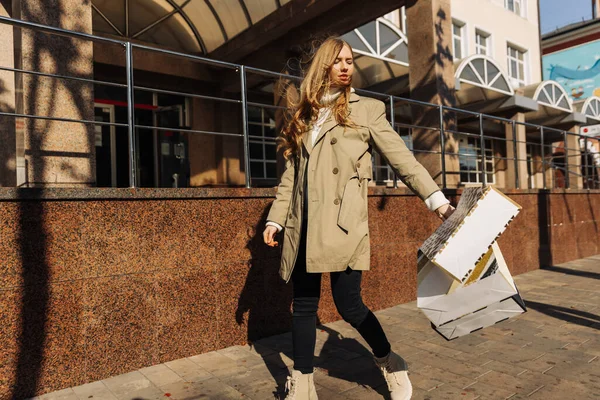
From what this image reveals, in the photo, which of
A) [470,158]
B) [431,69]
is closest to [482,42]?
[470,158]

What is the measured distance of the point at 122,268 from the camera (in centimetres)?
339

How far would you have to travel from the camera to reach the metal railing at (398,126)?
3.60 meters

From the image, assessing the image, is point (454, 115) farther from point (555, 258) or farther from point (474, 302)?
point (474, 302)

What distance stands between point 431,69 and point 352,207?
19.0 ft

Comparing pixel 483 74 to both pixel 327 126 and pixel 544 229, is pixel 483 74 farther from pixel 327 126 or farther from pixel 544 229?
pixel 327 126

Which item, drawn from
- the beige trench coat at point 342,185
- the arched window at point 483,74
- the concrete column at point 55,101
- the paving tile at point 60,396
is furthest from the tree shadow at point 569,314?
the arched window at point 483,74

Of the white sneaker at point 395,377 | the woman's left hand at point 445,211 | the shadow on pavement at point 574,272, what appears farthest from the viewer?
the shadow on pavement at point 574,272

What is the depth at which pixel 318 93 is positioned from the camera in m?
2.60

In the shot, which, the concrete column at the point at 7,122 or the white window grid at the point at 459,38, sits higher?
the white window grid at the point at 459,38

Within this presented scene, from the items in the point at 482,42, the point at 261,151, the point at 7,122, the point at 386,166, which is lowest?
the point at 386,166

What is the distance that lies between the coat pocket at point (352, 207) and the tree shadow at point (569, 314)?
10.7ft

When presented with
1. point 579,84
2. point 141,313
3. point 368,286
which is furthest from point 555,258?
point 579,84

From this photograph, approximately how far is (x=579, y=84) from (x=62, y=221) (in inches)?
1562

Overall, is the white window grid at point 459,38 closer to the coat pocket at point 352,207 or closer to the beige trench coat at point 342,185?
the beige trench coat at point 342,185
